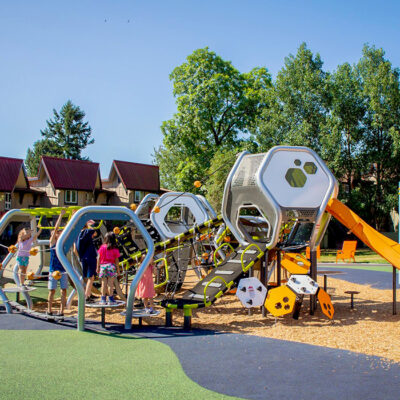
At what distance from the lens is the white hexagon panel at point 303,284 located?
9125 millimetres

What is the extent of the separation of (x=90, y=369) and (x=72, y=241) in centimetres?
315

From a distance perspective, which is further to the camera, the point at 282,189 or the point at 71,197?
the point at 71,197

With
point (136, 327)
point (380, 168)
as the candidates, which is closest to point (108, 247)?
point (136, 327)

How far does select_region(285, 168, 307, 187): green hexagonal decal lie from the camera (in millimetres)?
10039

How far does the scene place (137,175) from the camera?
4741 centimetres

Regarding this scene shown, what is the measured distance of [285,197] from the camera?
9.73 metres

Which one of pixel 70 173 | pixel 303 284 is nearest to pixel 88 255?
pixel 303 284

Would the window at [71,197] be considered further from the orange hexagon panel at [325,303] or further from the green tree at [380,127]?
the orange hexagon panel at [325,303]

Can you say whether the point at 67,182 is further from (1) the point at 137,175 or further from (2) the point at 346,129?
(2) the point at 346,129

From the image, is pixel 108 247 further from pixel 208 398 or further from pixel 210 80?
pixel 210 80

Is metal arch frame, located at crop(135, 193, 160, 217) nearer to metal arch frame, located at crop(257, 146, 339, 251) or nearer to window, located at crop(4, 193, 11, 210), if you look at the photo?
metal arch frame, located at crop(257, 146, 339, 251)

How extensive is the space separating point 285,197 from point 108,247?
367cm

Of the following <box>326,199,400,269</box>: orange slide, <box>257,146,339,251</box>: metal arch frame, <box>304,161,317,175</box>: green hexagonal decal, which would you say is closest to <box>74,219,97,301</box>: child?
<box>257,146,339,251</box>: metal arch frame

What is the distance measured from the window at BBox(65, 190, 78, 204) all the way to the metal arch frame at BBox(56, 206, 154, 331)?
35.3 m
